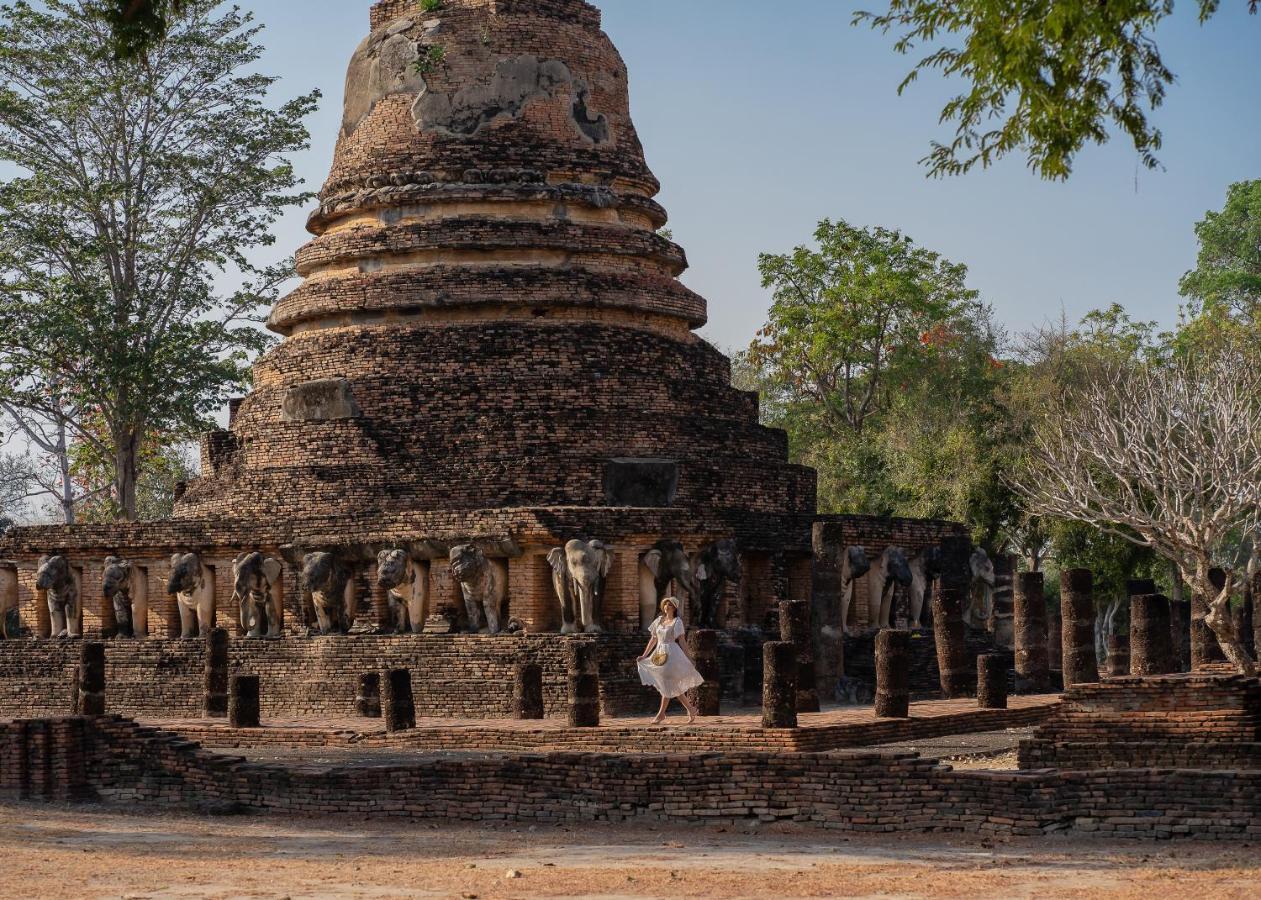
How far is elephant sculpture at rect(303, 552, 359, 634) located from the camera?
20.7 m

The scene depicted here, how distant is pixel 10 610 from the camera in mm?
23406

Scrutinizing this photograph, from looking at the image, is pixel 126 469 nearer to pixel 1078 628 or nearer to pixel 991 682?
pixel 1078 628

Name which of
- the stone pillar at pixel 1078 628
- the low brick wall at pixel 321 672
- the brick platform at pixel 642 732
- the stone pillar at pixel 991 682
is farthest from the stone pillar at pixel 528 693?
the stone pillar at pixel 1078 628

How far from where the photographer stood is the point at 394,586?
20.2 meters

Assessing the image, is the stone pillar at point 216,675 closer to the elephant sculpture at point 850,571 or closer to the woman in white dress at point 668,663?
the woman in white dress at point 668,663

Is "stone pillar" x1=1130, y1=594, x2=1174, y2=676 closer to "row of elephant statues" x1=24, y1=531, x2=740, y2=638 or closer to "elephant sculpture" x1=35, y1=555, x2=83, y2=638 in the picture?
"row of elephant statues" x1=24, y1=531, x2=740, y2=638

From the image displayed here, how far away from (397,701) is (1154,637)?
7067 millimetres

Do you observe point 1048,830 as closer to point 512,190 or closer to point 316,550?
point 316,550

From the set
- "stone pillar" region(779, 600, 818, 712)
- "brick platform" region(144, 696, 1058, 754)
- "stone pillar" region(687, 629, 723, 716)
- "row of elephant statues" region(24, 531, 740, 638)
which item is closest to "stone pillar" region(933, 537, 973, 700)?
"brick platform" region(144, 696, 1058, 754)

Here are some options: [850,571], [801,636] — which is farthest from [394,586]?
[850,571]

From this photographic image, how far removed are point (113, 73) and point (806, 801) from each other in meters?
20.7

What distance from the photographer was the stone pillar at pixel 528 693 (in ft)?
60.4

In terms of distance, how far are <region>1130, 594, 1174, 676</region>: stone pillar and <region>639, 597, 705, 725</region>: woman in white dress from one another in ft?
14.7

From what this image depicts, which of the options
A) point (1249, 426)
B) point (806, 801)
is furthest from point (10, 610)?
point (1249, 426)
